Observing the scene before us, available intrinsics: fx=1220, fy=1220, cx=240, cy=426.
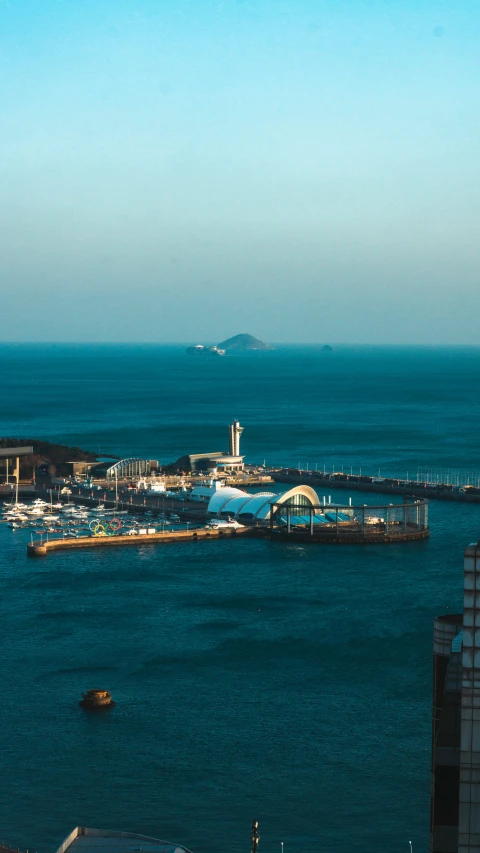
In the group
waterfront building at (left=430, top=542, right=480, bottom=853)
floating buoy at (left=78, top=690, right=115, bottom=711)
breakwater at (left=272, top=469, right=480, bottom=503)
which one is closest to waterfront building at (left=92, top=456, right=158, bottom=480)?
breakwater at (left=272, top=469, right=480, bottom=503)

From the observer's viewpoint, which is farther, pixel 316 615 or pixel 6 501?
pixel 6 501

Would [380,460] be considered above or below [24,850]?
above

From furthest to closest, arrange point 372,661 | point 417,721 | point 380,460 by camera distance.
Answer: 1. point 380,460
2. point 372,661
3. point 417,721

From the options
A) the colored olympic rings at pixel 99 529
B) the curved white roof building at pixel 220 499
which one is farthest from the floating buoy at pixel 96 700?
the curved white roof building at pixel 220 499

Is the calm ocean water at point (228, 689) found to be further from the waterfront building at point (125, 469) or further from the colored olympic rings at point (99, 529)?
the waterfront building at point (125, 469)

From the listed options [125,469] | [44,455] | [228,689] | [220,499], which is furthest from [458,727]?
[44,455]

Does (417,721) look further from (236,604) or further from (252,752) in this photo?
(236,604)

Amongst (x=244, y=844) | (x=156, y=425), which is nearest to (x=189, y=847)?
(x=244, y=844)
